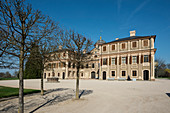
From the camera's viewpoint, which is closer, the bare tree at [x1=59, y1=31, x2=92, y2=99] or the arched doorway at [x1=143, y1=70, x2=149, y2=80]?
the bare tree at [x1=59, y1=31, x2=92, y2=99]

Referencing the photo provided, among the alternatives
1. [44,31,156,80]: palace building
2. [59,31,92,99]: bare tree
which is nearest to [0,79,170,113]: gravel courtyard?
[59,31,92,99]: bare tree

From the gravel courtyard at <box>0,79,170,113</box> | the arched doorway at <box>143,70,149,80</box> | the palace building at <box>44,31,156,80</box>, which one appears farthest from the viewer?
the arched doorway at <box>143,70,149,80</box>

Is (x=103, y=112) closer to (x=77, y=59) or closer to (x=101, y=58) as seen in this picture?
(x=77, y=59)

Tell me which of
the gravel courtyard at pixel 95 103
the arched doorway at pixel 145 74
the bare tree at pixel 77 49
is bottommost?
the arched doorway at pixel 145 74

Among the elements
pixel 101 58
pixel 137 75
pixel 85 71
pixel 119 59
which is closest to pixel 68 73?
pixel 85 71

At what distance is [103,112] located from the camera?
601 cm

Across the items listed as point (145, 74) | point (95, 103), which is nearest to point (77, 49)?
point (95, 103)

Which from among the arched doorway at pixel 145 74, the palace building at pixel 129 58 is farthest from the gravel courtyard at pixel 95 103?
the arched doorway at pixel 145 74

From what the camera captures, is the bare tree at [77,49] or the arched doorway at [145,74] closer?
the bare tree at [77,49]

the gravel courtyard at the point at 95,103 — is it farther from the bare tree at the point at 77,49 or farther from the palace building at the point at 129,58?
the palace building at the point at 129,58

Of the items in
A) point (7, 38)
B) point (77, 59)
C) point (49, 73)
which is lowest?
point (49, 73)

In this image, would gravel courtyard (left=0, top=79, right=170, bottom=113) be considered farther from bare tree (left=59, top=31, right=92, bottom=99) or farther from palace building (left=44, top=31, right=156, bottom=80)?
palace building (left=44, top=31, right=156, bottom=80)

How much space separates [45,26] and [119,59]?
115ft

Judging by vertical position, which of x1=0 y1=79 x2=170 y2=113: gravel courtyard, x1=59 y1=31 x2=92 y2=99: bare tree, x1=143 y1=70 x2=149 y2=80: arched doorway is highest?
x1=59 y1=31 x2=92 y2=99: bare tree
